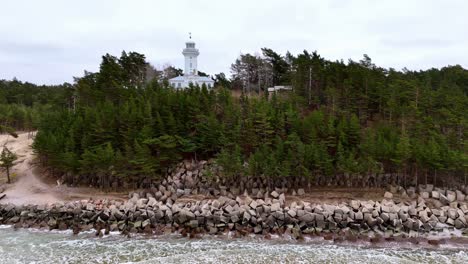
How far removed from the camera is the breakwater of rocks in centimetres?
1750

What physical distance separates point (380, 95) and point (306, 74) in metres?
8.12

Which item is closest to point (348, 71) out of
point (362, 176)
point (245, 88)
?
point (362, 176)

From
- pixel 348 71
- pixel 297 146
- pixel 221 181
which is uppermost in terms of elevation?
pixel 348 71

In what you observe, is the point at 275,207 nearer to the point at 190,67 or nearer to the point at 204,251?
the point at 204,251

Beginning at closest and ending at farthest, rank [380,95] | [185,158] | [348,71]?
[185,158], [380,95], [348,71]

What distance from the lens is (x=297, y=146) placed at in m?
21.9

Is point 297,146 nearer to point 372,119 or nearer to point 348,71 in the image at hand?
point 372,119

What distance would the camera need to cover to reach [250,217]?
1803 cm

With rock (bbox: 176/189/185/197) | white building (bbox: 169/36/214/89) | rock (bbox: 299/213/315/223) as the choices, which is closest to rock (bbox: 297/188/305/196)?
rock (bbox: 299/213/315/223)

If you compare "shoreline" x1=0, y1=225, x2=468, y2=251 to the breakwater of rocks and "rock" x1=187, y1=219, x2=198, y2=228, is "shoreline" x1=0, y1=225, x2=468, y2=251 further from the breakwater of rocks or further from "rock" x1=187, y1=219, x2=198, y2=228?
"rock" x1=187, y1=219, x2=198, y2=228

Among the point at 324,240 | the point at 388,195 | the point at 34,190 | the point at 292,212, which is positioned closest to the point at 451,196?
the point at 388,195

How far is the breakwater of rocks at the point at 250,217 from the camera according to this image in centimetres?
1750

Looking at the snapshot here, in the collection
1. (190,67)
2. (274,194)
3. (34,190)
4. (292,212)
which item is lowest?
(34,190)

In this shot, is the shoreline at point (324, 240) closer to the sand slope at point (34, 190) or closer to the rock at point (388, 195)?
the rock at point (388, 195)
